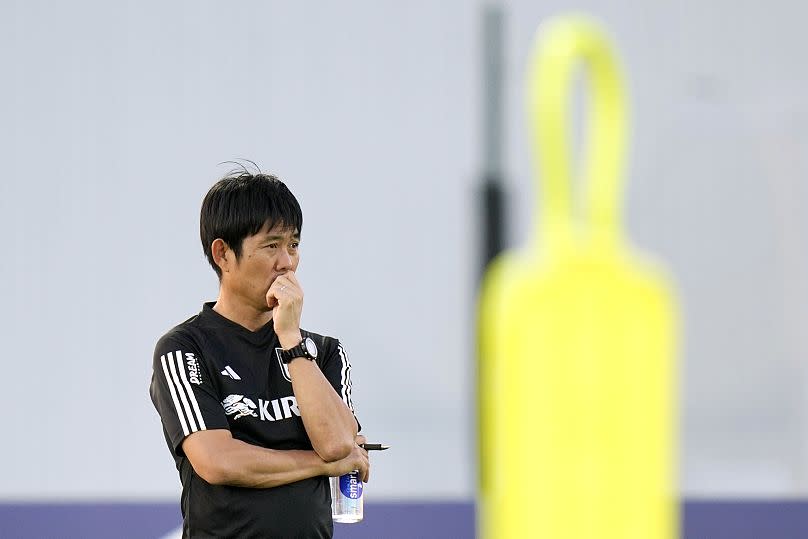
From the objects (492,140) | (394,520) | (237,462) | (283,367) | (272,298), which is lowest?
(394,520)

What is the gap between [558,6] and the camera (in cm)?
395

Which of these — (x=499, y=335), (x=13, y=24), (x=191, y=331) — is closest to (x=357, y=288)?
(x=13, y=24)

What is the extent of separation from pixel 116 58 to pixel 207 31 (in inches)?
12.6

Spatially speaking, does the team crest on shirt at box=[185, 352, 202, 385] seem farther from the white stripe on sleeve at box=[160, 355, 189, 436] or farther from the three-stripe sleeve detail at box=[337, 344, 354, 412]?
the three-stripe sleeve detail at box=[337, 344, 354, 412]

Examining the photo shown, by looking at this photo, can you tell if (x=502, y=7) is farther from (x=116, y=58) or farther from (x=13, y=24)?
(x=13, y=24)

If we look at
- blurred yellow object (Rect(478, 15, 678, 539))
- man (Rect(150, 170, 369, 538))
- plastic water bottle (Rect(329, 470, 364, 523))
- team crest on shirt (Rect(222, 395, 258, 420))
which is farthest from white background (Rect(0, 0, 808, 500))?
blurred yellow object (Rect(478, 15, 678, 539))

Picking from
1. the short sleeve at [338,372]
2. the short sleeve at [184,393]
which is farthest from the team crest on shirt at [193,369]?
the short sleeve at [338,372]

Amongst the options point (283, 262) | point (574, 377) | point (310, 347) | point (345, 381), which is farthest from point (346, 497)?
point (574, 377)

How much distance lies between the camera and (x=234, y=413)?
6.15ft

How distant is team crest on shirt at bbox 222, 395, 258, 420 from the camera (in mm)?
1868

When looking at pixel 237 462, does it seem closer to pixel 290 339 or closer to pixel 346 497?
pixel 290 339

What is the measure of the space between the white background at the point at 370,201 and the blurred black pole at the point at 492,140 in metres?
0.04

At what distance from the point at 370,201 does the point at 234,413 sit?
2.09 metres

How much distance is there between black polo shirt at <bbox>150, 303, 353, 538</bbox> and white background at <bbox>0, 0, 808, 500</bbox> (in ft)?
6.10
